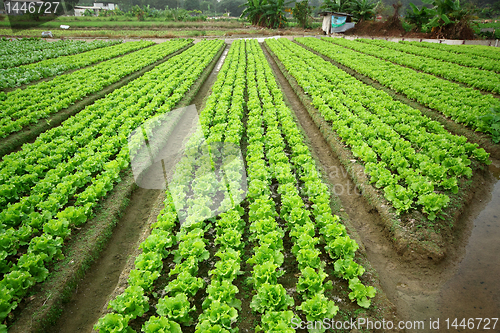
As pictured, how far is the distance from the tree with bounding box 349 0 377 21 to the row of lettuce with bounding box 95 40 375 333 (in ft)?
156

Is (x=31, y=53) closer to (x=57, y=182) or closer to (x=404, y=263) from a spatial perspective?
(x=57, y=182)

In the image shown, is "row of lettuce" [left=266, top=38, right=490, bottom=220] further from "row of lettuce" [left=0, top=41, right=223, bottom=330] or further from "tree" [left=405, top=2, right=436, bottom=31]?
"tree" [left=405, top=2, right=436, bottom=31]

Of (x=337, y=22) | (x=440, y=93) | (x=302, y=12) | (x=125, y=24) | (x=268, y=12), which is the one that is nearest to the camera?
(x=440, y=93)

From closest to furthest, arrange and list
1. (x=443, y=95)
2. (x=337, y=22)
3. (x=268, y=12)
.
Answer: (x=443, y=95) → (x=337, y=22) → (x=268, y=12)

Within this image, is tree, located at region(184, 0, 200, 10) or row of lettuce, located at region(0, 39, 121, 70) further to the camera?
tree, located at region(184, 0, 200, 10)

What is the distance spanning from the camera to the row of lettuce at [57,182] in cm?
545

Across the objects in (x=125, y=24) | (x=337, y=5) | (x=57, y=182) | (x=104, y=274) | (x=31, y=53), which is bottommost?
(x=104, y=274)

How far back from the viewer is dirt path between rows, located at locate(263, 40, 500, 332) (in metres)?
5.27

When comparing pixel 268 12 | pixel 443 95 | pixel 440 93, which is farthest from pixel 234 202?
pixel 268 12

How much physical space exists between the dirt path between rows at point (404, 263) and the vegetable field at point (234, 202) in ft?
0.32

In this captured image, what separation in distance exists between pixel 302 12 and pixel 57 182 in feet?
201

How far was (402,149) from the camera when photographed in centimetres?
887

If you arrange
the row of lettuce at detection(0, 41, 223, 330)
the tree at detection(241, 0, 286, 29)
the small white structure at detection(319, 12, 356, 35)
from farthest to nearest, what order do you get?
the tree at detection(241, 0, 286, 29), the small white structure at detection(319, 12, 356, 35), the row of lettuce at detection(0, 41, 223, 330)

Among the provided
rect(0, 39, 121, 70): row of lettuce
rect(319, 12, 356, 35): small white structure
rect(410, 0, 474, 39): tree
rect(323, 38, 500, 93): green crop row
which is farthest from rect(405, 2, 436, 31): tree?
rect(0, 39, 121, 70): row of lettuce
